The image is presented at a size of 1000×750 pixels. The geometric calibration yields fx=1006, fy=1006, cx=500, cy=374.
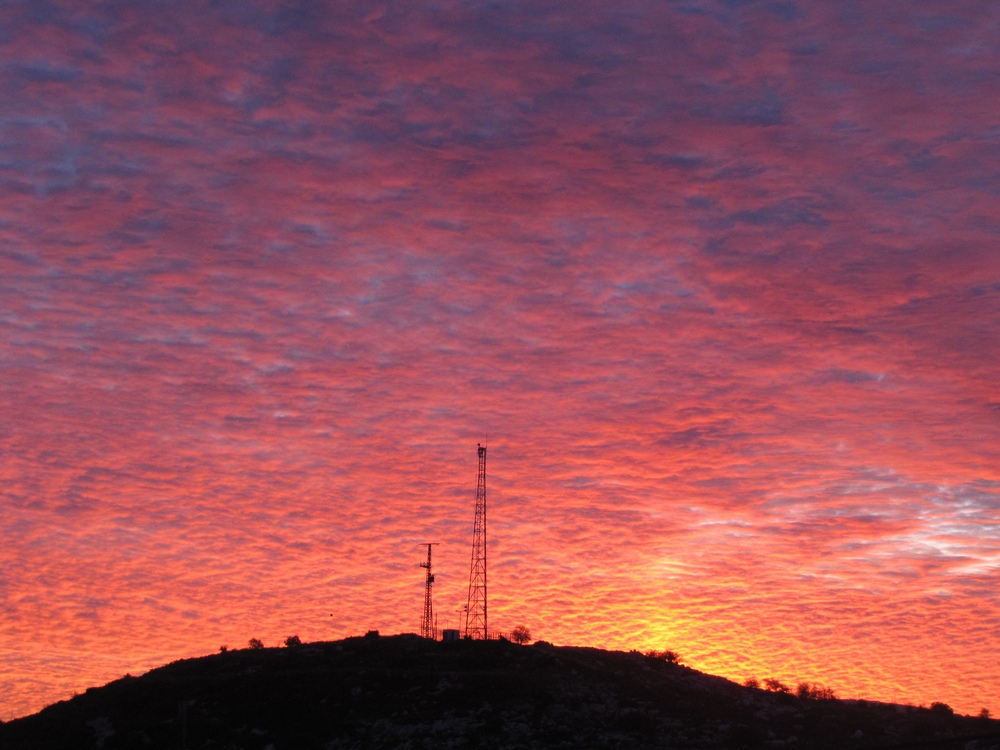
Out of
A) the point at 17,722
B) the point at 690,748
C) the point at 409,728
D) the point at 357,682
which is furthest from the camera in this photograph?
the point at 17,722

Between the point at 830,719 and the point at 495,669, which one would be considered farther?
the point at 495,669

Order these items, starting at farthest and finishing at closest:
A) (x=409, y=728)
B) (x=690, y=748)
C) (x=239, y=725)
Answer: (x=239, y=725) < (x=409, y=728) < (x=690, y=748)

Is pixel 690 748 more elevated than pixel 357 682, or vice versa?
pixel 357 682

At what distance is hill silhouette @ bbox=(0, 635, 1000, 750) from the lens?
224 feet

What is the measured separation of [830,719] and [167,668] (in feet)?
193

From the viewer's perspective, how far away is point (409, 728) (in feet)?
230

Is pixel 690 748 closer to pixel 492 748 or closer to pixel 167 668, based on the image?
pixel 492 748

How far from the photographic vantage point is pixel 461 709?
7238 cm

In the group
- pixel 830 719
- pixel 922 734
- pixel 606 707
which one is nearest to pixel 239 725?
pixel 606 707

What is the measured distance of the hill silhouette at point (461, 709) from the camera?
68375mm

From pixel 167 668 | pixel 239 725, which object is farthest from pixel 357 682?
pixel 167 668

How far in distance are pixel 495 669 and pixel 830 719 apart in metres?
26.2

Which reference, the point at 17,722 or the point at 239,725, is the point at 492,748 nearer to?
the point at 239,725

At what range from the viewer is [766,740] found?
67.6m
